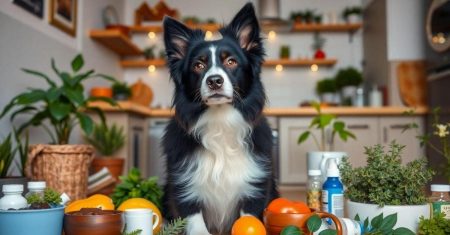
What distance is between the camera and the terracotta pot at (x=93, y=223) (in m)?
0.94

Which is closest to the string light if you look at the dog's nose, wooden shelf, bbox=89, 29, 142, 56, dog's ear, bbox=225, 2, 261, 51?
wooden shelf, bbox=89, 29, 142, 56

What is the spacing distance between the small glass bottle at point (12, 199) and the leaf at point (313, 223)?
687mm

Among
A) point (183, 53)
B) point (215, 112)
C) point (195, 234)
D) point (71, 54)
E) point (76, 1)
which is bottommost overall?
point (195, 234)

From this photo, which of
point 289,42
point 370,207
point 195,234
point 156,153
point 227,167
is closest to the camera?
point 370,207

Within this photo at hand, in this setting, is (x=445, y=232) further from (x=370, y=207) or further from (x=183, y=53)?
(x=183, y=53)

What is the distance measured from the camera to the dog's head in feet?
4.81

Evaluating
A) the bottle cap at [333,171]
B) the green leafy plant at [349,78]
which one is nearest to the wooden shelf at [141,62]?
the green leafy plant at [349,78]

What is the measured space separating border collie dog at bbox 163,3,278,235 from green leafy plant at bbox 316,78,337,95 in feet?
12.3

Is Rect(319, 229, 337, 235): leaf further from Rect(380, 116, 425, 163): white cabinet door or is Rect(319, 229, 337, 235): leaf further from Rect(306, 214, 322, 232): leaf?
Rect(380, 116, 425, 163): white cabinet door

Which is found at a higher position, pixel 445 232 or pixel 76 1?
pixel 76 1

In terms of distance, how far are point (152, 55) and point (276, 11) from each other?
5.48 feet

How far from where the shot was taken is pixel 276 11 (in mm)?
5117

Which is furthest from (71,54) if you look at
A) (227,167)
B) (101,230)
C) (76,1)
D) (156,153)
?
(101,230)

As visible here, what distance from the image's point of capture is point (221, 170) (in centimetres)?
142
